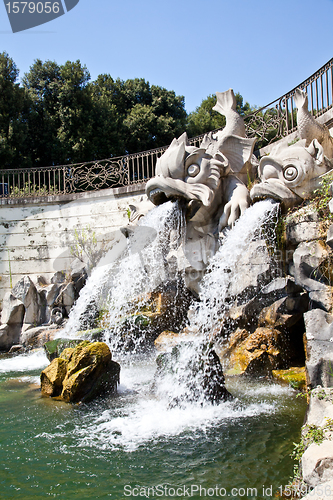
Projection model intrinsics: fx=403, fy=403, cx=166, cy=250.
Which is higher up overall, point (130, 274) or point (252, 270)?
point (130, 274)

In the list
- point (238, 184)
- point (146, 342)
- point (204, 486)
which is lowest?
point (204, 486)

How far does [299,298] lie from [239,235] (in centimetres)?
120

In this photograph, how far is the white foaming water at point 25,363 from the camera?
672cm

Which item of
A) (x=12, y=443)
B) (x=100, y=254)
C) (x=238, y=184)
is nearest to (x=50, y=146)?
(x=100, y=254)

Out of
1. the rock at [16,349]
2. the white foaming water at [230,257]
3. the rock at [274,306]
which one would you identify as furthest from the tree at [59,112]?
the rock at [274,306]

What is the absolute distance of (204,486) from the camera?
2.62 meters

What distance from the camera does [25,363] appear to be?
7.20 m

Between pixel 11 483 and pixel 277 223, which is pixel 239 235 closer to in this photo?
pixel 277 223

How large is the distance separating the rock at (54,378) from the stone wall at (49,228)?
6.53 meters

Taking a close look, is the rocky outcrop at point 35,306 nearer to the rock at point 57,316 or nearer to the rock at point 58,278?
the rock at point 57,316

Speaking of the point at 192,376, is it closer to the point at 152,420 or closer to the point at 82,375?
the point at 152,420

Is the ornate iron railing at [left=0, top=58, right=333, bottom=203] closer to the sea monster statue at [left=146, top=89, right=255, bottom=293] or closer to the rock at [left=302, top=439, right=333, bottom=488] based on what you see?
the sea monster statue at [left=146, top=89, right=255, bottom=293]

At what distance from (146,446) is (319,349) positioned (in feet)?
5.36

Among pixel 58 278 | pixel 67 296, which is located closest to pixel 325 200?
pixel 67 296
